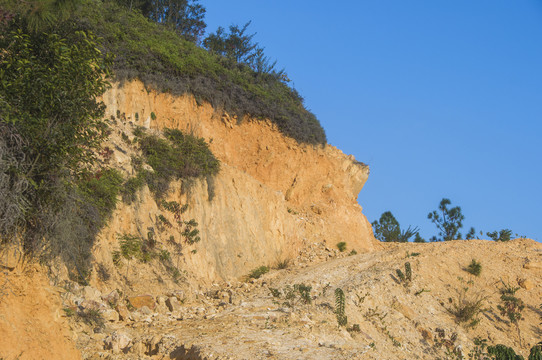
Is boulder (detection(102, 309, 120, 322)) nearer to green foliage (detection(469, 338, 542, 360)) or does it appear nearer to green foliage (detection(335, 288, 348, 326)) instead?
green foliage (detection(335, 288, 348, 326))

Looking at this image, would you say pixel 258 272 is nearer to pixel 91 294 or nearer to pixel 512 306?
pixel 91 294

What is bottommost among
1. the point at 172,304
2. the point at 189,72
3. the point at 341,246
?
the point at 172,304

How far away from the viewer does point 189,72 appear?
23.8 m

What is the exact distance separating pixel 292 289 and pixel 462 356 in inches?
213

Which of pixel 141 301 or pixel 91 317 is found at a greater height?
pixel 141 301

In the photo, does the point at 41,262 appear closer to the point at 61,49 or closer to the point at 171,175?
the point at 61,49

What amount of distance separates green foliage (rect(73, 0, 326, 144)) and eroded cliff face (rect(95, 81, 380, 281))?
1.79 feet

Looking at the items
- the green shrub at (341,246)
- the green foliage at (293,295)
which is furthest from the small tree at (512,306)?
the green shrub at (341,246)

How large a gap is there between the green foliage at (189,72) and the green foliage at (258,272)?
8.53 meters

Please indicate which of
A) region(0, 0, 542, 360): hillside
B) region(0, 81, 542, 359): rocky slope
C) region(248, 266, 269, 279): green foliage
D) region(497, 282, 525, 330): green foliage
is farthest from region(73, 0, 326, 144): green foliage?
region(497, 282, 525, 330): green foliage

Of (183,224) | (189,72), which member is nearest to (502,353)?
(183,224)

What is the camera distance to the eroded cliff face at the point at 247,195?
739 inches

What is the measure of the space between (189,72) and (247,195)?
661 centimetres

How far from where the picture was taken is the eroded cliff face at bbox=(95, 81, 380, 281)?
1878 cm
